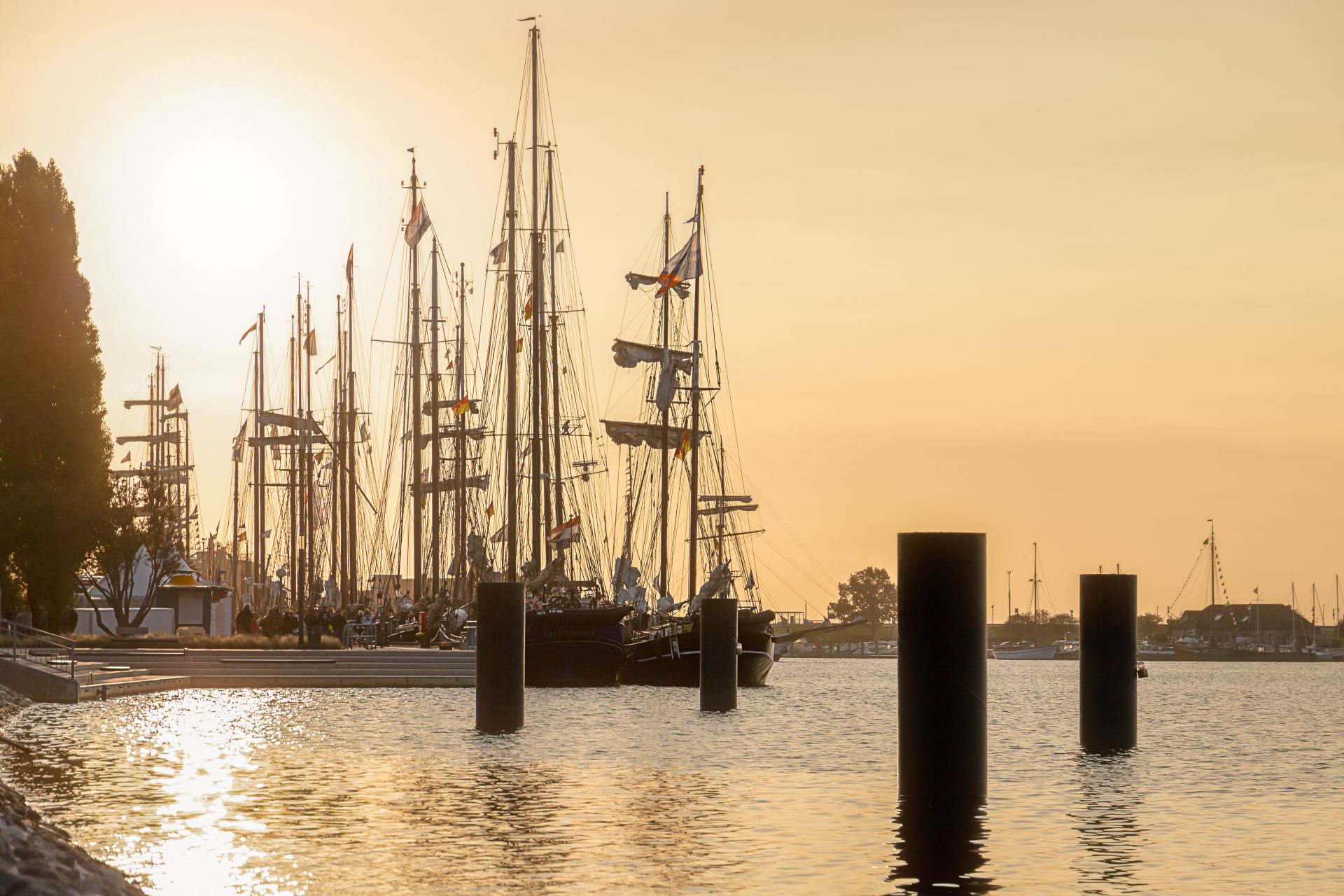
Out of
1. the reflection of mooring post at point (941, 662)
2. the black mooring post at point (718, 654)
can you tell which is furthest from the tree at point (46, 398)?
the reflection of mooring post at point (941, 662)

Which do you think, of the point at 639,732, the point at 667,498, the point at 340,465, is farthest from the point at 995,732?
the point at 340,465

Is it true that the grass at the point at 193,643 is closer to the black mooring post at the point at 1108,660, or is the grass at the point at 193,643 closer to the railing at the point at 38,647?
the railing at the point at 38,647

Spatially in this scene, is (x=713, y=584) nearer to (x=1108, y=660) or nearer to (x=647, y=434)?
(x=647, y=434)

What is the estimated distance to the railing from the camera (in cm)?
3994

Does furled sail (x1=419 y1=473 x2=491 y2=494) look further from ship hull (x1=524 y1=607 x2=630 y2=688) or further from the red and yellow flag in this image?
ship hull (x1=524 y1=607 x2=630 y2=688)

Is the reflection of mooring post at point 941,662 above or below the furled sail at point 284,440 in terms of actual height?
below

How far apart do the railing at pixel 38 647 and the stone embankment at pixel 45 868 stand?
1049 inches

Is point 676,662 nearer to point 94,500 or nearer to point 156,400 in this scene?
point 94,500

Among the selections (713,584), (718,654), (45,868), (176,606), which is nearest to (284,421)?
(176,606)

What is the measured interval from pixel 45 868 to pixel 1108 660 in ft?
66.2

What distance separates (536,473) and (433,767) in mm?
30165

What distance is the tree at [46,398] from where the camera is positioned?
48625mm

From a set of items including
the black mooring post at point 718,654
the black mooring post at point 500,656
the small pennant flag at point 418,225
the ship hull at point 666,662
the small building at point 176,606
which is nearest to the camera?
the black mooring post at point 500,656

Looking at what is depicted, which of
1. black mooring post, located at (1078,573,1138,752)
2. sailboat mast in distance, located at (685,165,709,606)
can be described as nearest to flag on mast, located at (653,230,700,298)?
sailboat mast in distance, located at (685,165,709,606)
